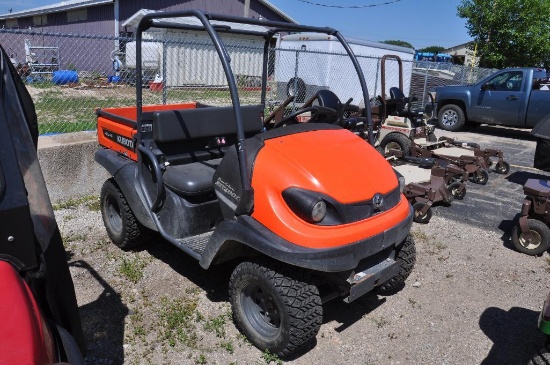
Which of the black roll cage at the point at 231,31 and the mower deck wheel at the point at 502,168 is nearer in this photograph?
the black roll cage at the point at 231,31

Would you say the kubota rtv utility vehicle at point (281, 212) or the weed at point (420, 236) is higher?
the kubota rtv utility vehicle at point (281, 212)

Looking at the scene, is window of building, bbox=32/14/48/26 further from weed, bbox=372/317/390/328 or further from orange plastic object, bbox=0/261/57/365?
orange plastic object, bbox=0/261/57/365

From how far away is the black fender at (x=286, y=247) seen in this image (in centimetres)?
270

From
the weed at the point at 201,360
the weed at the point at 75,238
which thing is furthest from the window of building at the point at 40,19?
the weed at the point at 201,360

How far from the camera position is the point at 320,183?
2.89 meters

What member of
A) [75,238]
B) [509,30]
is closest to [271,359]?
[75,238]

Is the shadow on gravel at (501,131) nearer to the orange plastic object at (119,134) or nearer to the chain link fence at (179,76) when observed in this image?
the chain link fence at (179,76)

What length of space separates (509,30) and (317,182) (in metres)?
22.1

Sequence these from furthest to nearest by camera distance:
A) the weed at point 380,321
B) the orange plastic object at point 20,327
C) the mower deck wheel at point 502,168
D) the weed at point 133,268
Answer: the mower deck wheel at point 502,168
the weed at point 133,268
the weed at point 380,321
the orange plastic object at point 20,327

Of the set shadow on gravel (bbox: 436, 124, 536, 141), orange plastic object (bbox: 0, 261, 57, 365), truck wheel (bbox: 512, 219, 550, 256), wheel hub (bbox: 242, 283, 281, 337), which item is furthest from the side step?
shadow on gravel (bbox: 436, 124, 536, 141)

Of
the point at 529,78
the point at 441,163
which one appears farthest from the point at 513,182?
the point at 529,78

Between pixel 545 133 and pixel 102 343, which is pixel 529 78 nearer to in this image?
pixel 545 133

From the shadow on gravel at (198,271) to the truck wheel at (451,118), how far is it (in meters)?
10.8

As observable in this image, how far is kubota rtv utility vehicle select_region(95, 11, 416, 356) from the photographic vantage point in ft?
9.23
